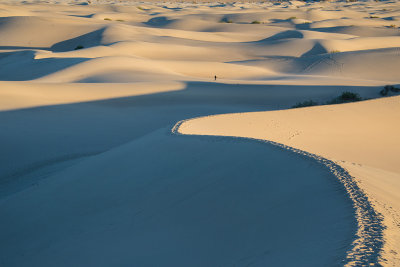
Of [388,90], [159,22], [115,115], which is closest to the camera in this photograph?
[115,115]

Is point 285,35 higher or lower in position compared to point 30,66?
lower

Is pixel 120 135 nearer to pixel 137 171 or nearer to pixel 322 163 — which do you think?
pixel 137 171

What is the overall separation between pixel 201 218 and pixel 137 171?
2722 millimetres

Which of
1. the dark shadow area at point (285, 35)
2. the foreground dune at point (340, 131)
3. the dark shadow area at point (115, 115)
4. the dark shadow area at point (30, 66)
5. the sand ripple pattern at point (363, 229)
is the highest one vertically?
the sand ripple pattern at point (363, 229)

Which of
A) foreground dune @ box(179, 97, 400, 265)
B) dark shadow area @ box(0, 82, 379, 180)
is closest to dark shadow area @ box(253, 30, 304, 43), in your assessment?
dark shadow area @ box(0, 82, 379, 180)

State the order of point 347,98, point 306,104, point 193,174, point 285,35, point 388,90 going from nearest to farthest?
point 193,174
point 306,104
point 347,98
point 388,90
point 285,35

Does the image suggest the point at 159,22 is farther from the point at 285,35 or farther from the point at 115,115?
the point at 115,115

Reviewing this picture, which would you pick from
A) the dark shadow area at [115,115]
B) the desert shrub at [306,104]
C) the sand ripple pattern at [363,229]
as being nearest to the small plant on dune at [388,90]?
the dark shadow area at [115,115]

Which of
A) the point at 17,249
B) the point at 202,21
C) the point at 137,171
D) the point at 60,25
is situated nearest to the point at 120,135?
the point at 137,171

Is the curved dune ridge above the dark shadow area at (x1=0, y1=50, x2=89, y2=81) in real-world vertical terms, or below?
above

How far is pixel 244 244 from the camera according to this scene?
15.5 feet

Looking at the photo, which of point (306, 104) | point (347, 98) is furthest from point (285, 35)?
point (306, 104)

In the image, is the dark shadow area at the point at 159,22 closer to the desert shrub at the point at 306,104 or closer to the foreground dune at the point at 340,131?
the desert shrub at the point at 306,104

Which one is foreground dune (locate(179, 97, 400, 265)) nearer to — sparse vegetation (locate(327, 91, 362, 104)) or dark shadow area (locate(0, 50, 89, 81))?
sparse vegetation (locate(327, 91, 362, 104))
